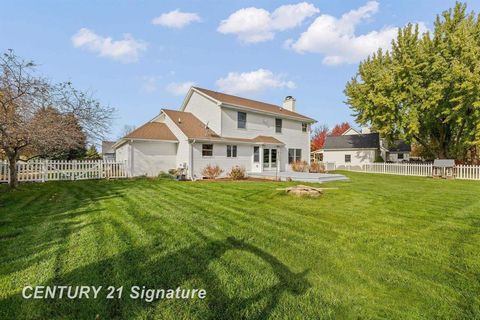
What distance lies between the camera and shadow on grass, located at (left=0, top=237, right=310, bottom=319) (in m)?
2.75

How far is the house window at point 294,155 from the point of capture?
2460 cm

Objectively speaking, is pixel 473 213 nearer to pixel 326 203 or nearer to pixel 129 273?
pixel 326 203

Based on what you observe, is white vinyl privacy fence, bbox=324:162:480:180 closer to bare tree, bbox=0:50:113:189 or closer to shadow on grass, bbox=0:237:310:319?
shadow on grass, bbox=0:237:310:319

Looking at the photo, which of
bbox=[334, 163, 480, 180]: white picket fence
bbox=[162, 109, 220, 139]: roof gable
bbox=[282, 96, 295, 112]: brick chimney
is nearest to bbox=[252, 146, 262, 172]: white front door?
bbox=[162, 109, 220, 139]: roof gable

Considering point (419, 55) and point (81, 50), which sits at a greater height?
point (419, 55)

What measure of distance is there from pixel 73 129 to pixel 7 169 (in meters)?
4.85

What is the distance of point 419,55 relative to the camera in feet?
72.2

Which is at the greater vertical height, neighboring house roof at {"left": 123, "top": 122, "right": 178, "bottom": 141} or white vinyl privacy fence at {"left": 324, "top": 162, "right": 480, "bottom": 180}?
neighboring house roof at {"left": 123, "top": 122, "right": 178, "bottom": 141}

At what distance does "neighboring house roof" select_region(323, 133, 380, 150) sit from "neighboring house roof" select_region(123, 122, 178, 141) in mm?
26449

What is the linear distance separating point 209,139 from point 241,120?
4.46 meters

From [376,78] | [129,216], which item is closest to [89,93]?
[129,216]

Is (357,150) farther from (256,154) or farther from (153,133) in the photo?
(153,133)

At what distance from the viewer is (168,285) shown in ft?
10.7

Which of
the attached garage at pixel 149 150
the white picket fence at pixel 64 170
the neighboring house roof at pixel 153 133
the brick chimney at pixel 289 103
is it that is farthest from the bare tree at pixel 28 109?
the brick chimney at pixel 289 103
